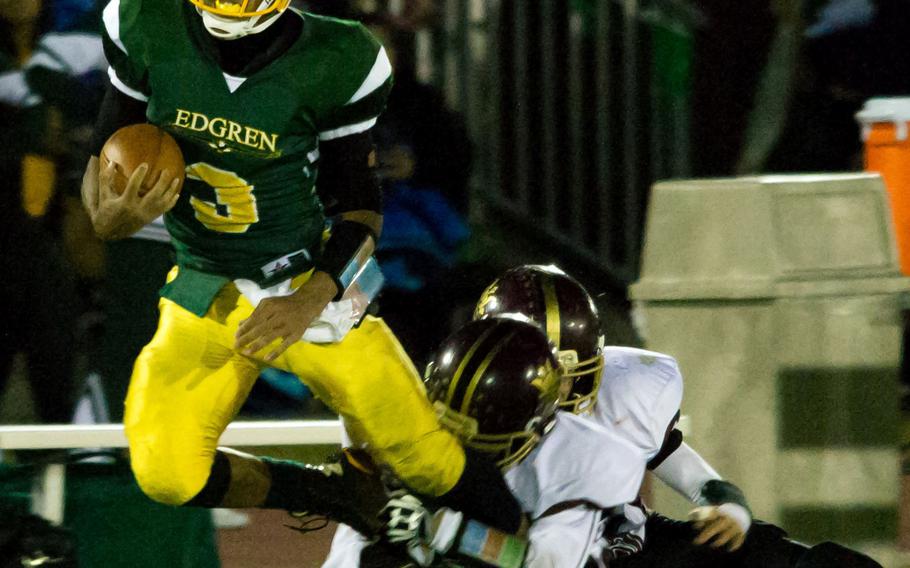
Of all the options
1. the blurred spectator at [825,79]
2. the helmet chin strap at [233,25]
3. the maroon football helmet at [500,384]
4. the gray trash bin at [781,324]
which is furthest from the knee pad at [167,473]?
the blurred spectator at [825,79]

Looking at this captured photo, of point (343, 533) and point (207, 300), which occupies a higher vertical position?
point (207, 300)

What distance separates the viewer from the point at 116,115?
470cm

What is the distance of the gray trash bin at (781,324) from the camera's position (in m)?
5.78

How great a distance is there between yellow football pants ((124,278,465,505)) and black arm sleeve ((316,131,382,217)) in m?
0.29

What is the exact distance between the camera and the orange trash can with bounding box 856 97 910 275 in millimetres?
7203

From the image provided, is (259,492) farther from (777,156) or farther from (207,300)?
(777,156)

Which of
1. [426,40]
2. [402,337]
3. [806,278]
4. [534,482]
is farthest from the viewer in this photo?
[426,40]

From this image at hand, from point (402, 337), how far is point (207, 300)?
233cm

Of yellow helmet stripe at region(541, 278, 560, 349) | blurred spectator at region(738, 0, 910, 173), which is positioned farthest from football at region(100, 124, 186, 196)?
blurred spectator at region(738, 0, 910, 173)

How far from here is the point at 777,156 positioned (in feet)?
25.6

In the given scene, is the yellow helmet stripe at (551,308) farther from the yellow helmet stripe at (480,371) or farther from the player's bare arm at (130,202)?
the player's bare arm at (130,202)

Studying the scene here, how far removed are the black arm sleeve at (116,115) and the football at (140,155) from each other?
0.14 meters

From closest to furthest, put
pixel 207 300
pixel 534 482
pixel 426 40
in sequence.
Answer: pixel 534 482
pixel 207 300
pixel 426 40

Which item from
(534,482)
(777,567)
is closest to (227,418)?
(534,482)
